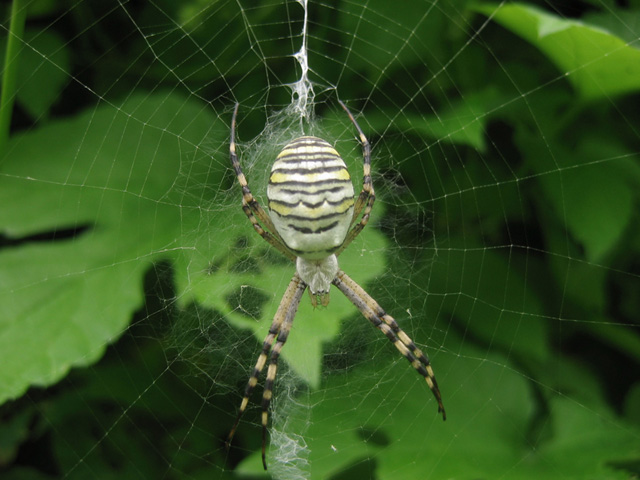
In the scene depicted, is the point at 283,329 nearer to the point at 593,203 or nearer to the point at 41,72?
the point at 593,203

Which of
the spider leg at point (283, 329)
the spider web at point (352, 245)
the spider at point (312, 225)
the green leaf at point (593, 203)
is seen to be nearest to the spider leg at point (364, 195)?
the spider at point (312, 225)

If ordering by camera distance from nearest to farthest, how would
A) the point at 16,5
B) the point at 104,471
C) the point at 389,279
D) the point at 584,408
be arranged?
the point at 16,5, the point at 584,408, the point at 104,471, the point at 389,279

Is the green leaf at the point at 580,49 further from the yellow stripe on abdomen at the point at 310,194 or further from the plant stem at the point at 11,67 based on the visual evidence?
the plant stem at the point at 11,67

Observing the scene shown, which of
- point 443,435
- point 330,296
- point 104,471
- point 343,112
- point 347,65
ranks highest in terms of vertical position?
point 347,65

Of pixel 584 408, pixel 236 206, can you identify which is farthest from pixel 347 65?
pixel 584 408

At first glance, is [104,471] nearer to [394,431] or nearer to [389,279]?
[394,431]
